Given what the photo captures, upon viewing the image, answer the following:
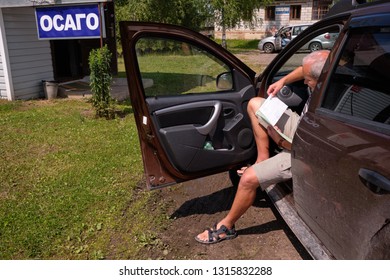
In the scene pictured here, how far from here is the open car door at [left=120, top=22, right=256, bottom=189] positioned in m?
3.14

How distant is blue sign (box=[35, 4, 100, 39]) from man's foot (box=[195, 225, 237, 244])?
580 centimetres

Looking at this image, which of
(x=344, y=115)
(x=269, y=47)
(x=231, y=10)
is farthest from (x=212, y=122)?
(x=231, y=10)

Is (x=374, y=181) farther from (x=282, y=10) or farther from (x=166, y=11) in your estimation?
(x=282, y=10)

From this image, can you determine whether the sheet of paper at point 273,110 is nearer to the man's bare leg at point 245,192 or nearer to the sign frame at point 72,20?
the man's bare leg at point 245,192

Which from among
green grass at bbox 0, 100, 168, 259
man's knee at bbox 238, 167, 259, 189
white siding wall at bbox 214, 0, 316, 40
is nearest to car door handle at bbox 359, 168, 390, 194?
man's knee at bbox 238, 167, 259, 189

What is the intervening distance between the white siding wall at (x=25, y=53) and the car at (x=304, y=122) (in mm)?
7280

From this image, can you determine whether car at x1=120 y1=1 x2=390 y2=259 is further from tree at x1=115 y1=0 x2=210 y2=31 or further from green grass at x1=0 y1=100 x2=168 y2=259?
tree at x1=115 y1=0 x2=210 y2=31

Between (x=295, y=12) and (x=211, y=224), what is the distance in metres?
36.0


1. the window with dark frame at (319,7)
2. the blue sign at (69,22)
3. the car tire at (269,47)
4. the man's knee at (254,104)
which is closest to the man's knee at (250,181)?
the man's knee at (254,104)

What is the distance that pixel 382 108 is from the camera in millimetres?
1949

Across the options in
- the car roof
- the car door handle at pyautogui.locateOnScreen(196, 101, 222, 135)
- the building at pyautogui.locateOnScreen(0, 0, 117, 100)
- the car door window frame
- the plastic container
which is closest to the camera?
the car door window frame

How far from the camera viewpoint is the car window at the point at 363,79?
1993 mm

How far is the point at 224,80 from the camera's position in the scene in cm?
351

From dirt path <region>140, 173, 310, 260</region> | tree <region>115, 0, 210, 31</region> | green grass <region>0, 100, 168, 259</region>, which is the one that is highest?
tree <region>115, 0, 210, 31</region>
